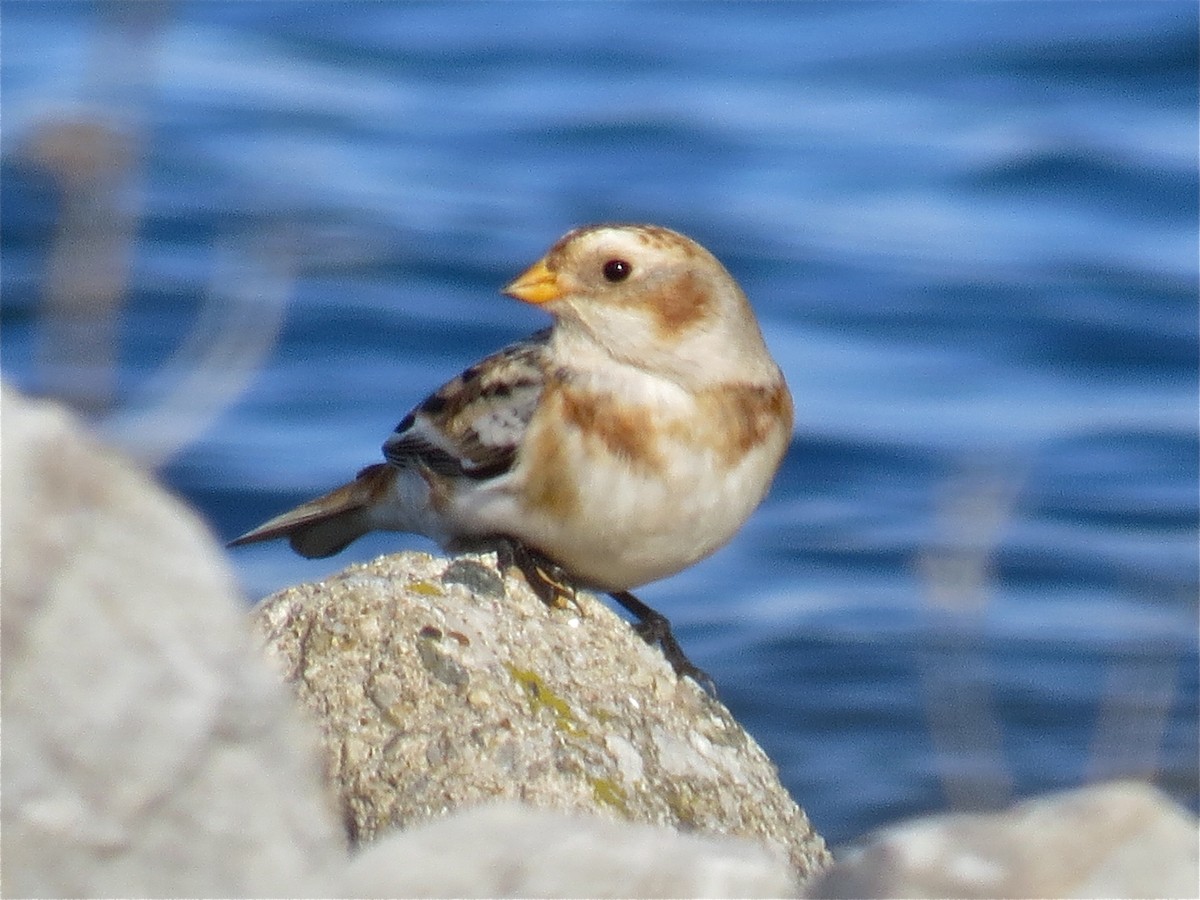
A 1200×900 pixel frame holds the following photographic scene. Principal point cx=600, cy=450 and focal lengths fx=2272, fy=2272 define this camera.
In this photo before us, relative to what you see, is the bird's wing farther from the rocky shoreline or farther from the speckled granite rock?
the rocky shoreline

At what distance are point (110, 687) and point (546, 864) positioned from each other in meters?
0.75

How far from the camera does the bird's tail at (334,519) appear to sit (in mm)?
6953

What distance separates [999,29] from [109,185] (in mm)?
25429

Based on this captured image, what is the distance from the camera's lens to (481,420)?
6.39m

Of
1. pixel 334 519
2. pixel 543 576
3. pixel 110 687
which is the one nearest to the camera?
pixel 110 687

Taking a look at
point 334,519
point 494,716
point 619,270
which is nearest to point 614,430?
point 619,270

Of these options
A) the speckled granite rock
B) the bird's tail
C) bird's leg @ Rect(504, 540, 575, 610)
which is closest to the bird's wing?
the bird's tail

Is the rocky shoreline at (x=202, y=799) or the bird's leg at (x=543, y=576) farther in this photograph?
the bird's leg at (x=543, y=576)

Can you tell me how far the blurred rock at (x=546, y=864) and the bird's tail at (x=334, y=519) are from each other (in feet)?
10.9

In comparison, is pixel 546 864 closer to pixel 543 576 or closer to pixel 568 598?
pixel 568 598

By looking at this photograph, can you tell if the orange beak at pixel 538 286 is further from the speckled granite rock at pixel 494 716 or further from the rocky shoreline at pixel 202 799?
the rocky shoreline at pixel 202 799

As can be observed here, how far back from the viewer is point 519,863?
3543mm

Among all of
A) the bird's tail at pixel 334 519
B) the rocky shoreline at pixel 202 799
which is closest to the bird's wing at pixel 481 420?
the bird's tail at pixel 334 519

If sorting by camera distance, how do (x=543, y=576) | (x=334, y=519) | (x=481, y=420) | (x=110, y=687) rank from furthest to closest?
(x=334, y=519), (x=481, y=420), (x=543, y=576), (x=110, y=687)
